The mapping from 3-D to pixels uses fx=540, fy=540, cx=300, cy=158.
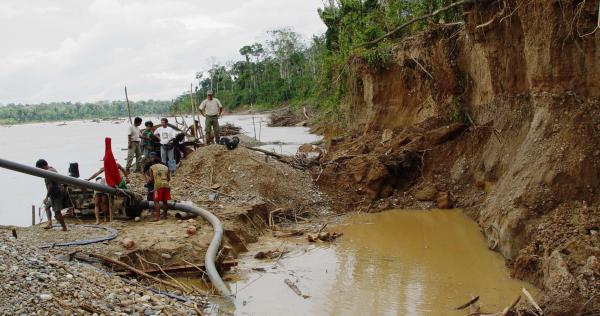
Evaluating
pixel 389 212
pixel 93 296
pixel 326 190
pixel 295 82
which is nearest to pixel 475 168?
pixel 389 212

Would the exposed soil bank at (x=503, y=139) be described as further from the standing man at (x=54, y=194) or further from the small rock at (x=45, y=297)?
the standing man at (x=54, y=194)

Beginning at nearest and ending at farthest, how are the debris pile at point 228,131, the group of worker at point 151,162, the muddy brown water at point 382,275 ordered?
the muddy brown water at point 382,275 < the group of worker at point 151,162 < the debris pile at point 228,131

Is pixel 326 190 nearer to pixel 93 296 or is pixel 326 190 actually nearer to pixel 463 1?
pixel 463 1

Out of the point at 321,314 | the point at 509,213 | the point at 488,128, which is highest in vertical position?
the point at 488,128

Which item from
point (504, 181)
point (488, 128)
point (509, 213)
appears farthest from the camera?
point (488, 128)

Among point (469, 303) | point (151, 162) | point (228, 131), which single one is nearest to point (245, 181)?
point (151, 162)

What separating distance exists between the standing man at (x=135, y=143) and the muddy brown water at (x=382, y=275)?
18.3 feet

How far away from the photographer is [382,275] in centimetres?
895

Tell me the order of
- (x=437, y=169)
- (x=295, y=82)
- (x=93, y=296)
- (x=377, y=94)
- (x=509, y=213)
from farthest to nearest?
1. (x=295, y=82)
2. (x=377, y=94)
3. (x=437, y=169)
4. (x=509, y=213)
5. (x=93, y=296)

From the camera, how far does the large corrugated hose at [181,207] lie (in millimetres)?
7839

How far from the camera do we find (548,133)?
30.9 ft

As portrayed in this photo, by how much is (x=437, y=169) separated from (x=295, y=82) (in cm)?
5195

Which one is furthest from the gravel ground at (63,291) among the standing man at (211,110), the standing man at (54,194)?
the standing man at (211,110)

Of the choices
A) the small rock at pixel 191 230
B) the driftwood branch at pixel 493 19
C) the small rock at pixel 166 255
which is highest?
the driftwood branch at pixel 493 19
